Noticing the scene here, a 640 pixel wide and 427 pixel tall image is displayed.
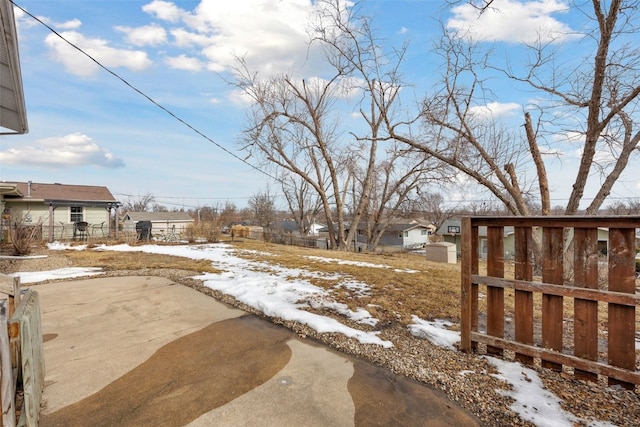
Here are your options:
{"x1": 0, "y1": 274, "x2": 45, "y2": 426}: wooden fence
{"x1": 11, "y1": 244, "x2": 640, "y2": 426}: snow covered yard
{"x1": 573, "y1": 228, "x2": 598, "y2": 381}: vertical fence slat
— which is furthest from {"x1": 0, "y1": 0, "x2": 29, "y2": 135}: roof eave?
{"x1": 573, "y1": 228, "x2": 598, "y2": 381}: vertical fence slat

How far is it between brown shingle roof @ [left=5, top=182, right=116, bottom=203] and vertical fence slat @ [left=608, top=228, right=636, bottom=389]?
69.5 feet

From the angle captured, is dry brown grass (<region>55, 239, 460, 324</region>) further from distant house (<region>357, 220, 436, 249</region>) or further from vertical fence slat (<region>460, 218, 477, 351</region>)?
distant house (<region>357, 220, 436, 249</region>)

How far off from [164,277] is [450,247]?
1146 centimetres

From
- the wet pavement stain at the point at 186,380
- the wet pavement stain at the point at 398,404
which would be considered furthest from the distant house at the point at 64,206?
the wet pavement stain at the point at 398,404

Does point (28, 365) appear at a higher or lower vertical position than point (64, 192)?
lower

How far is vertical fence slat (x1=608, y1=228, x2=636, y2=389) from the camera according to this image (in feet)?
6.57

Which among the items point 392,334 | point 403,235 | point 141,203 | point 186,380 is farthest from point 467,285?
point 141,203

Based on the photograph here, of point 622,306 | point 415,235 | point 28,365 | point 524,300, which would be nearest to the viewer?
point 28,365

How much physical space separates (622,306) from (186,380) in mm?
3031

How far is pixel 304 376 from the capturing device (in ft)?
7.77

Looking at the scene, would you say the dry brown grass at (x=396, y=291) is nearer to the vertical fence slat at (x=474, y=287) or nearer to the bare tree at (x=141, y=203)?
the vertical fence slat at (x=474, y=287)

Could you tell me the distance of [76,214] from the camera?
17375mm

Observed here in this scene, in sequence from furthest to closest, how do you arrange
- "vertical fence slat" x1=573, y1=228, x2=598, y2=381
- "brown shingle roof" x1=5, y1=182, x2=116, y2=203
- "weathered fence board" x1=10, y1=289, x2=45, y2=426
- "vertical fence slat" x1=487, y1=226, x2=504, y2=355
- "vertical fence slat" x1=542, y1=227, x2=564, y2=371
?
"brown shingle roof" x1=5, y1=182, x2=116, y2=203, "vertical fence slat" x1=487, y1=226, x2=504, y2=355, "vertical fence slat" x1=542, y1=227, x2=564, y2=371, "vertical fence slat" x1=573, y1=228, x2=598, y2=381, "weathered fence board" x1=10, y1=289, x2=45, y2=426

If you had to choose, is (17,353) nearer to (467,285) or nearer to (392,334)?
(392,334)
